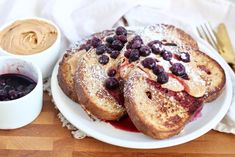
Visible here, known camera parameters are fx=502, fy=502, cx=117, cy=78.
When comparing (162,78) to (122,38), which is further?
(122,38)

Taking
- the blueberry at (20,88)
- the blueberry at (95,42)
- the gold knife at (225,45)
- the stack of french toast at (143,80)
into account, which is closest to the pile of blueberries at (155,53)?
the stack of french toast at (143,80)

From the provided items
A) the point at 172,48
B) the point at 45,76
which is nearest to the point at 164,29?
the point at 172,48

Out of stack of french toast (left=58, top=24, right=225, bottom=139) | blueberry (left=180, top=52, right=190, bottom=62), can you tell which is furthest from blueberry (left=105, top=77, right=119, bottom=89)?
blueberry (left=180, top=52, right=190, bottom=62)

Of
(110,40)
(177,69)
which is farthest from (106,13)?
(177,69)

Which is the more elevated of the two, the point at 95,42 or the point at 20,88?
the point at 95,42

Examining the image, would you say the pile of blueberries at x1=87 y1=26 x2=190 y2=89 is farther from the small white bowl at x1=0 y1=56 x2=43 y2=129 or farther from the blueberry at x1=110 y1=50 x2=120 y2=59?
the small white bowl at x1=0 y1=56 x2=43 y2=129

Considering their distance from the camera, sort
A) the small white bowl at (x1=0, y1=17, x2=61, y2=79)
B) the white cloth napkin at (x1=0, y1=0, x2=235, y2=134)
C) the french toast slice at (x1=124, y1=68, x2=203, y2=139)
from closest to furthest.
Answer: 1. the french toast slice at (x1=124, y1=68, x2=203, y2=139)
2. the small white bowl at (x1=0, y1=17, x2=61, y2=79)
3. the white cloth napkin at (x1=0, y1=0, x2=235, y2=134)

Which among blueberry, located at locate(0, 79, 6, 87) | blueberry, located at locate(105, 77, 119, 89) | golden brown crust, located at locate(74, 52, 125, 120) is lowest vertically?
blueberry, located at locate(0, 79, 6, 87)

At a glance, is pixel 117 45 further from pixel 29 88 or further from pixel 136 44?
pixel 29 88

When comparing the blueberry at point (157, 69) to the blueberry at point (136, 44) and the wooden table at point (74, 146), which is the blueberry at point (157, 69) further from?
the wooden table at point (74, 146)
